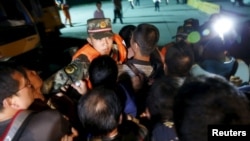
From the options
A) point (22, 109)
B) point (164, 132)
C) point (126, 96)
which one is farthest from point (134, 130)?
point (22, 109)

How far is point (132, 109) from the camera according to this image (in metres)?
2.68

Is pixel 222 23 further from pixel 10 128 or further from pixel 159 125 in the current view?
pixel 10 128

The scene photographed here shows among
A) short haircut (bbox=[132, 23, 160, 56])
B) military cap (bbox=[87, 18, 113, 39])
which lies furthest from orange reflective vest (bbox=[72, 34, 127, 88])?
short haircut (bbox=[132, 23, 160, 56])

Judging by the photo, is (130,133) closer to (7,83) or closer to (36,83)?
(7,83)

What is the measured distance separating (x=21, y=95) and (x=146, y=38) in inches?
58.3

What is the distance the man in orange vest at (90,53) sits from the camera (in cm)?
263

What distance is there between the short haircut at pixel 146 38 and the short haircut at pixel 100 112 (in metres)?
1.15

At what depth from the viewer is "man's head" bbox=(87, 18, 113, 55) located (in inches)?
128

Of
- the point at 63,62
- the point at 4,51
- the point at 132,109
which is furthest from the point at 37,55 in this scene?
the point at 132,109

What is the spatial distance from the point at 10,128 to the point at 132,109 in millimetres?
1159

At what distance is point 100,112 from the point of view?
1.88m

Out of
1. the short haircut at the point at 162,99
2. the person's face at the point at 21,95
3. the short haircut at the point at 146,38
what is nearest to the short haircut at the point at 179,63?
the short haircut at the point at 146,38

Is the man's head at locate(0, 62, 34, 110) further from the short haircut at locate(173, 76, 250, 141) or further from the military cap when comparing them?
the military cap

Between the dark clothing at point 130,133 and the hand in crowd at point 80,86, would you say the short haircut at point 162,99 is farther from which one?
the hand in crowd at point 80,86
